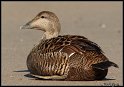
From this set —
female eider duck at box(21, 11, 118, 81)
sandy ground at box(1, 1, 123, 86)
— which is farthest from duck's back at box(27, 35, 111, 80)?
sandy ground at box(1, 1, 123, 86)

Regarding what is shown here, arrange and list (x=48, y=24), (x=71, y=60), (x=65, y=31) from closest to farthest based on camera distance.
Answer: (x=71, y=60), (x=48, y=24), (x=65, y=31)

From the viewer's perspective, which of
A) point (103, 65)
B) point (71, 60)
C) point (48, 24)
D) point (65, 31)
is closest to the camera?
point (103, 65)

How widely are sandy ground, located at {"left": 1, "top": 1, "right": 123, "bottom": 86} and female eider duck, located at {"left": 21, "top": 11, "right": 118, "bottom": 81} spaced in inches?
6.0

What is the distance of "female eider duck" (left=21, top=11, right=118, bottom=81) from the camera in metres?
11.1

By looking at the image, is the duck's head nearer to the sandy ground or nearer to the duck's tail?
the sandy ground

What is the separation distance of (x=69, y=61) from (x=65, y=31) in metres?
11.2

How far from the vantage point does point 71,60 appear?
11141 millimetres

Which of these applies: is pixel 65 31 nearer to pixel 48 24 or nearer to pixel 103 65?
pixel 48 24

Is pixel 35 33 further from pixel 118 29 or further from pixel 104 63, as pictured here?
pixel 104 63

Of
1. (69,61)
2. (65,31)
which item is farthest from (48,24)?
(65,31)

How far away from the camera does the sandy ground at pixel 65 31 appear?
1209 cm

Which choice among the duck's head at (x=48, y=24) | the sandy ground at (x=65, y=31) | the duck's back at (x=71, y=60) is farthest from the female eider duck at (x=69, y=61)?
the duck's head at (x=48, y=24)

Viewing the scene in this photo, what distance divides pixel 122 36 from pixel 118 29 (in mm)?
2269

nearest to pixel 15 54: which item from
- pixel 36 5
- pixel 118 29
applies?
pixel 118 29
